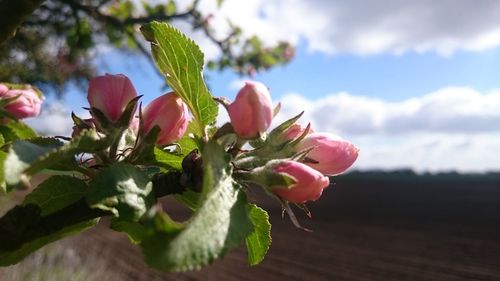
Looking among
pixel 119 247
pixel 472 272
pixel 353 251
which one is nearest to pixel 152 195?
pixel 472 272

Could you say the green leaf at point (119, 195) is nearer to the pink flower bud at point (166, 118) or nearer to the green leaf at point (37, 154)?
the green leaf at point (37, 154)

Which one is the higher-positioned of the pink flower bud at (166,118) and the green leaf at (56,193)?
the pink flower bud at (166,118)

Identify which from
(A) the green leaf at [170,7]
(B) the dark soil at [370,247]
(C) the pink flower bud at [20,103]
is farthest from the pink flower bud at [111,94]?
(B) the dark soil at [370,247]

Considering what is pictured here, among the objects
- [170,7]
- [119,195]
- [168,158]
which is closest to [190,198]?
[168,158]

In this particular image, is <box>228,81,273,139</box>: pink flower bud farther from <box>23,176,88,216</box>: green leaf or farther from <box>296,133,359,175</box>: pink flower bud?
<box>23,176,88,216</box>: green leaf

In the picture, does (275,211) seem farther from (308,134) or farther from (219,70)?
(308,134)

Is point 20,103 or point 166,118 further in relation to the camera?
point 20,103

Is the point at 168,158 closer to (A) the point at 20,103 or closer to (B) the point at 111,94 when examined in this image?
(B) the point at 111,94
